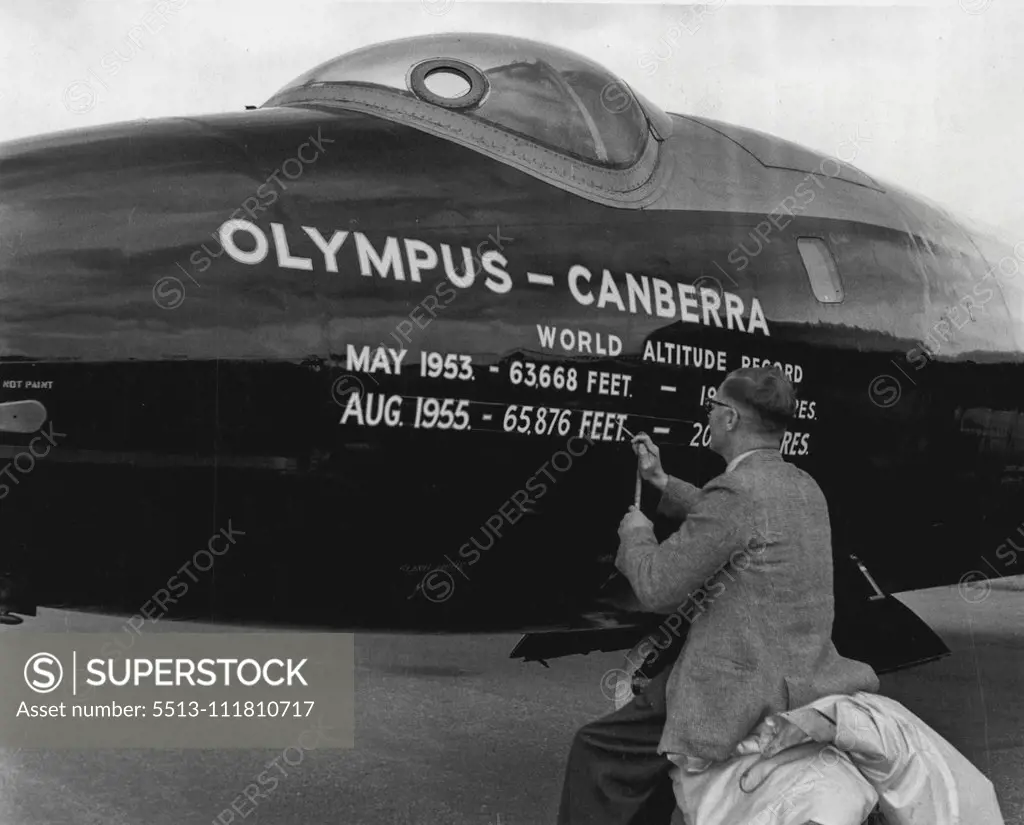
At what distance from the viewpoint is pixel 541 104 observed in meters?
4.93

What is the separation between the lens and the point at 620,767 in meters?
3.63

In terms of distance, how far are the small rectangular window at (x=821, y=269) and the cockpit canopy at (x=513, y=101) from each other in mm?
811

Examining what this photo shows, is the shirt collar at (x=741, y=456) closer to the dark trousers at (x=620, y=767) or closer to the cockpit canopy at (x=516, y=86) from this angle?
the dark trousers at (x=620, y=767)

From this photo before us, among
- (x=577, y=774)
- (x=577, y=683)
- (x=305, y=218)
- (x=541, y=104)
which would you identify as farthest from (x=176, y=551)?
(x=577, y=683)

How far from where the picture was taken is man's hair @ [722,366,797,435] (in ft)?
11.3

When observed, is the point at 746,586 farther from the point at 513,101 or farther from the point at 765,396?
the point at 513,101

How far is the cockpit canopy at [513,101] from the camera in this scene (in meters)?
4.78

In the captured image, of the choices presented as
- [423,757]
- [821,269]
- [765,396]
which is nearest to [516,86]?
[821,269]

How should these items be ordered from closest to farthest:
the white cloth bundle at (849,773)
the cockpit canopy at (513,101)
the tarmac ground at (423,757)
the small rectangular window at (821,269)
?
1. the white cloth bundle at (849,773)
2. the cockpit canopy at (513,101)
3. the small rectangular window at (821,269)
4. the tarmac ground at (423,757)

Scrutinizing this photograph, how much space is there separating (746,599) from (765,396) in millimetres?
597

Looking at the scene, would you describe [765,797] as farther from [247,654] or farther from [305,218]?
[247,654]

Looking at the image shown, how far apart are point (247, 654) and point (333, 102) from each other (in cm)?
246

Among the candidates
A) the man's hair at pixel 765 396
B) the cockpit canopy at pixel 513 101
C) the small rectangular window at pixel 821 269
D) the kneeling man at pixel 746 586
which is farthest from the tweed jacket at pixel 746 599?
the small rectangular window at pixel 821 269

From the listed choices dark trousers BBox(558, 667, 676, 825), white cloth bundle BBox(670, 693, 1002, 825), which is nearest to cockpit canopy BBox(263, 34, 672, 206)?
dark trousers BBox(558, 667, 676, 825)
